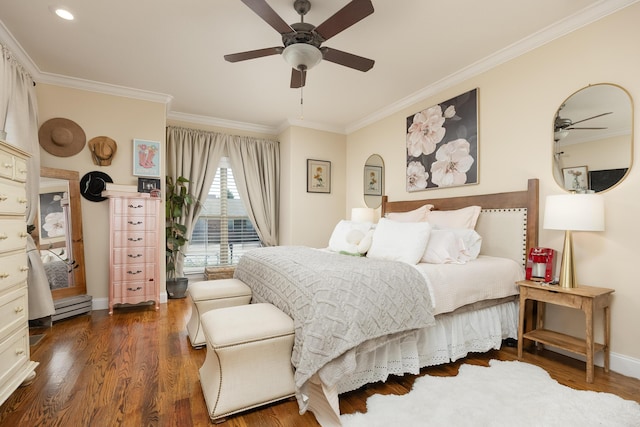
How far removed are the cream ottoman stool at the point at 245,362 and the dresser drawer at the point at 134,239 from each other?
2.27 meters

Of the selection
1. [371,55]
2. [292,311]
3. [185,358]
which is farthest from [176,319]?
[371,55]

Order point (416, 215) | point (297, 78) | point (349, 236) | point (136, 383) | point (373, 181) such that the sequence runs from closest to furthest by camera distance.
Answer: point (136, 383) < point (297, 78) < point (349, 236) < point (416, 215) < point (373, 181)

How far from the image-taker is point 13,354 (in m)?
1.81

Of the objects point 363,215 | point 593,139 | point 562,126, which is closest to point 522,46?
point 562,126

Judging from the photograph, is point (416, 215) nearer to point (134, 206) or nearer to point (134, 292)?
point (134, 206)

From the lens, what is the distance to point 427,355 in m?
2.21

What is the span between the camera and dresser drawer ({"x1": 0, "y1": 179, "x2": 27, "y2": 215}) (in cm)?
173

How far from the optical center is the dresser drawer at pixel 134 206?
3551mm

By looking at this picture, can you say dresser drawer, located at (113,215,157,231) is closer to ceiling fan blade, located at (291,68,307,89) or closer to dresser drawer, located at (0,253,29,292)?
dresser drawer, located at (0,253,29,292)

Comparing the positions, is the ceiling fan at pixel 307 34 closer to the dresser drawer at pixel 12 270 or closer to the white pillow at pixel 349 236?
the white pillow at pixel 349 236

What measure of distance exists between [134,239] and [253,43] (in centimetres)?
260

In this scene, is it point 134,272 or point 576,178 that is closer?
point 576,178

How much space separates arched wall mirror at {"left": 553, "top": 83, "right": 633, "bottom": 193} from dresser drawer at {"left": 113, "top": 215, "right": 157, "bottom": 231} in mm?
4234

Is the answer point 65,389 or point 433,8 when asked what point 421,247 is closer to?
point 433,8
